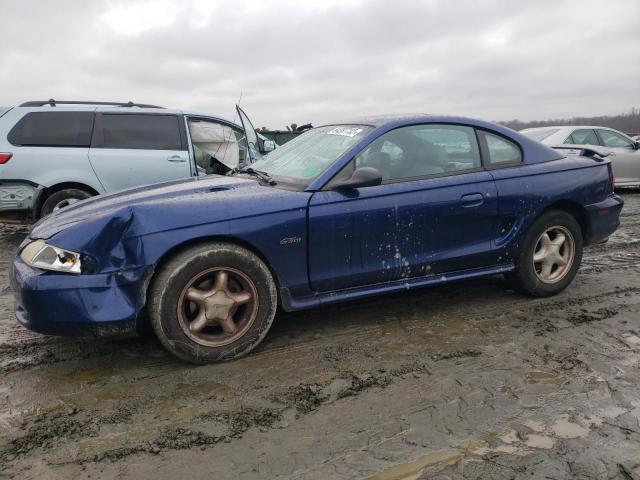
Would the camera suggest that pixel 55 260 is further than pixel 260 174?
No

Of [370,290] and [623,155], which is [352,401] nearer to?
[370,290]

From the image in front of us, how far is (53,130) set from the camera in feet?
20.9

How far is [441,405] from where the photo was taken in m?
2.60

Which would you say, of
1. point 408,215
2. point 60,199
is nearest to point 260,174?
point 408,215

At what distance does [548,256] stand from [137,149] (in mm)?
5228

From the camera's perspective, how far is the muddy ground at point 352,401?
216 centimetres

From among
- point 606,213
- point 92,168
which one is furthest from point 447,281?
point 92,168

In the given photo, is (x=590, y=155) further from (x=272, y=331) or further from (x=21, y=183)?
(x=21, y=183)

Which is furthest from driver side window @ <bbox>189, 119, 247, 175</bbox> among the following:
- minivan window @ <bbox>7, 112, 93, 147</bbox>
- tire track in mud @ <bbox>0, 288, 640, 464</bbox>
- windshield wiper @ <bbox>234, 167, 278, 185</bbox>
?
tire track in mud @ <bbox>0, 288, 640, 464</bbox>

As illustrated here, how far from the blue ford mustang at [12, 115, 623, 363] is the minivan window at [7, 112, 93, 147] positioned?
3317 mm

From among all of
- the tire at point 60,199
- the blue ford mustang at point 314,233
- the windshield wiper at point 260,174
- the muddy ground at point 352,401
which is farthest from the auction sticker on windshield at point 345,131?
the tire at point 60,199

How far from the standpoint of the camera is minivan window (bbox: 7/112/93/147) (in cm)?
622

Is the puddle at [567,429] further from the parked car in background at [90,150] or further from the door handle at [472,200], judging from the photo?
the parked car in background at [90,150]

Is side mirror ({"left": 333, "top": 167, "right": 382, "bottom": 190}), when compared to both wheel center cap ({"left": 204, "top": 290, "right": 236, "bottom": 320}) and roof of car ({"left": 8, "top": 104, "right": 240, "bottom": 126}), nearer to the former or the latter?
wheel center cap ({"left": 204, "top": 290, "right": 236, "bottom": 320})
